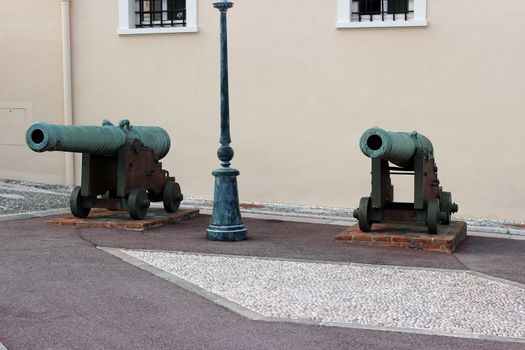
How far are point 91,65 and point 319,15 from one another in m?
4.35

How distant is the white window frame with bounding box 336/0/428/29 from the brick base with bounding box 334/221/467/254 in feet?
13.7

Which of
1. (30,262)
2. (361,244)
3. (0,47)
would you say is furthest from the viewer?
(0,47)

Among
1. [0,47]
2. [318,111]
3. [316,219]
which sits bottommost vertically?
[316,219]

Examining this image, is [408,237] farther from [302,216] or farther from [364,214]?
[302,216]

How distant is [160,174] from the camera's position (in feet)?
40.0

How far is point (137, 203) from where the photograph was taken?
11188mm

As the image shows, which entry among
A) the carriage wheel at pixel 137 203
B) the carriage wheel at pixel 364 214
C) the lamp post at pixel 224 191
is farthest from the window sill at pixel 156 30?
the carriage wheel at pixel 364 214

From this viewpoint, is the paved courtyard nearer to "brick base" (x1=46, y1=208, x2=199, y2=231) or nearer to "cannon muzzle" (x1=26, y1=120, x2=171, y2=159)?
"brick base" (x1=46, y1=208, x2=199, y2=231)

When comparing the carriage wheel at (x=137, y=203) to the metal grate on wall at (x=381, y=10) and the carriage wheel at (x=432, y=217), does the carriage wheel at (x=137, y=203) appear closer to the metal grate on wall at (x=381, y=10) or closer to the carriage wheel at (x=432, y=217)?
the carriage wheel at (x=432, y=217)

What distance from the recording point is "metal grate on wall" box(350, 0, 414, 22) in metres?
14.0

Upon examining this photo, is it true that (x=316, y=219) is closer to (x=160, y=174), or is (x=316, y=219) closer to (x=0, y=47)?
(x=160, y=174)

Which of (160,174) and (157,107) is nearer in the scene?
(160,174)

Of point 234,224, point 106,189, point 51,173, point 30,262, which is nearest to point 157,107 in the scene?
point 51,173

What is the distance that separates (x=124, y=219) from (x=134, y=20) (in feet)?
17.8
